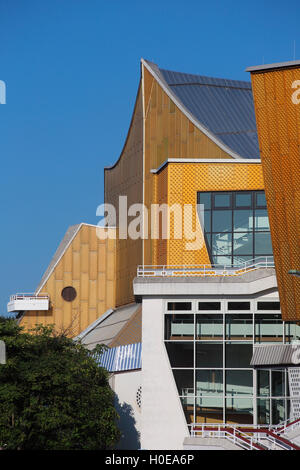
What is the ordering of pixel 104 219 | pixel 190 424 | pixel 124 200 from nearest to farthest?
pixel 190 424 → pixel 124 200 → pixel 104 219

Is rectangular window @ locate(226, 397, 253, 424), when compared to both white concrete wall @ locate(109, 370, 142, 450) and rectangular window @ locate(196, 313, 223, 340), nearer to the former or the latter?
rectangular window @ locate(196, 313, 223, 340)

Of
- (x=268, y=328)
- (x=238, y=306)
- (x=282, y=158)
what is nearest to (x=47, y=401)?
(x=238, y=306)

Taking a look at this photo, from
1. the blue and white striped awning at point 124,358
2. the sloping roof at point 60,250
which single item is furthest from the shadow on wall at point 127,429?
the sloping roof at point 60,250

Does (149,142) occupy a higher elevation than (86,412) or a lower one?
higher

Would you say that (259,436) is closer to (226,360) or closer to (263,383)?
(263,383)

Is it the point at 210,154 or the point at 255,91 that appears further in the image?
the point at 210,154

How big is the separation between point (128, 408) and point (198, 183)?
12.9 meters

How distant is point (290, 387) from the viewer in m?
50.8

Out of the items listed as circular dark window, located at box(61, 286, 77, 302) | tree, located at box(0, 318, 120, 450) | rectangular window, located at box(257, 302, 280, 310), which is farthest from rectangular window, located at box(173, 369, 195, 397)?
circular dark window, located at box(61, 286, 77, 302)

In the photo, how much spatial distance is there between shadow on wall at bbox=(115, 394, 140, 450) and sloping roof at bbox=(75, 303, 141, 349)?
3.98 m

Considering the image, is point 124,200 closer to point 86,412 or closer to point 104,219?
point 104,219

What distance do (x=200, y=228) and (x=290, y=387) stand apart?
39.9 feet

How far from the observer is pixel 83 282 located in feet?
268
